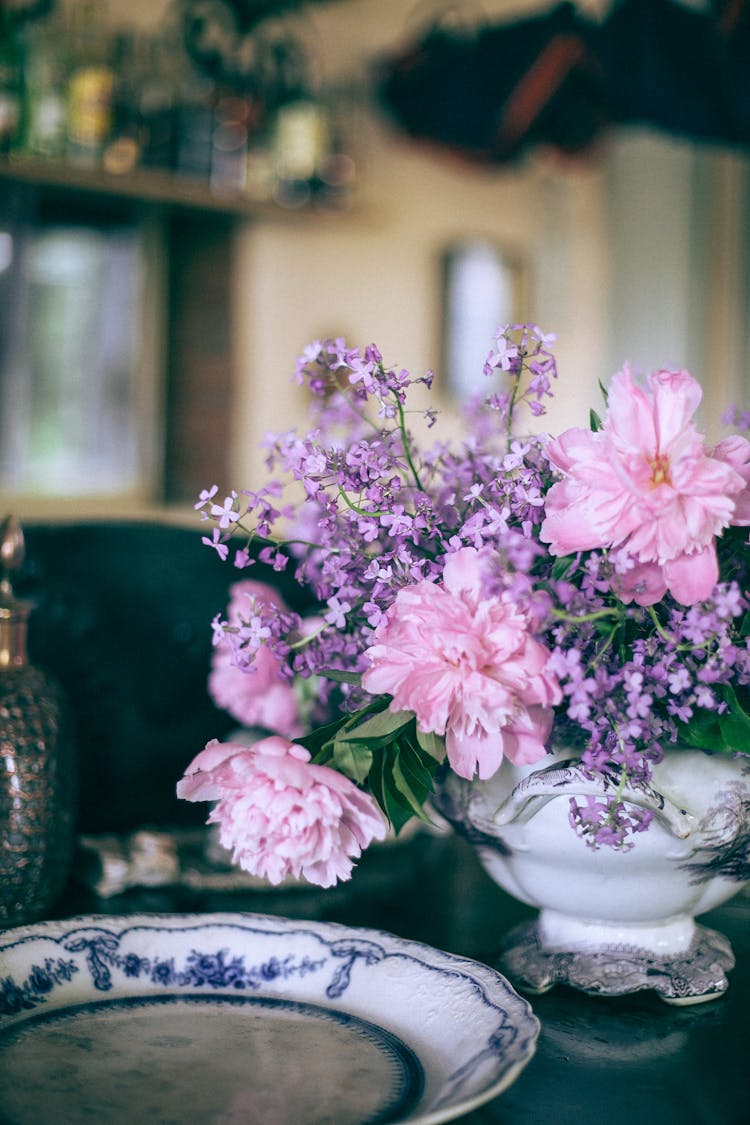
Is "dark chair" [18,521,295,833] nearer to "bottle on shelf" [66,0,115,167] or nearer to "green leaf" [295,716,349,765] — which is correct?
"green leaf" [295,716,349,765]

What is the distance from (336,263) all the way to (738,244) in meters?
1.69

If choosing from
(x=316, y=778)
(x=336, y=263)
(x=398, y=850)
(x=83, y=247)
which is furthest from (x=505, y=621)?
(x=336, y=263)

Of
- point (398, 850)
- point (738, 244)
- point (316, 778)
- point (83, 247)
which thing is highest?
point (738, 244)

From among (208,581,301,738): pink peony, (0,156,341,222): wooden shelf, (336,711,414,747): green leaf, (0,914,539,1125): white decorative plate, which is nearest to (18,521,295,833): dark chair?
(208,581,301,738): pink peony

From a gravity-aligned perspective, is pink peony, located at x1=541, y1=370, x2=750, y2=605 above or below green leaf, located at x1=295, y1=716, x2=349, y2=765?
above

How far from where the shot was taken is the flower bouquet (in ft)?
2.02

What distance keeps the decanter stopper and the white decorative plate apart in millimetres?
110

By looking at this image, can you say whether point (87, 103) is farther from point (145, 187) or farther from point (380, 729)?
point (380, 729)

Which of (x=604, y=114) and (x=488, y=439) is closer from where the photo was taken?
(x=488, y=439)

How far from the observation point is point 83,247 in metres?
3.09

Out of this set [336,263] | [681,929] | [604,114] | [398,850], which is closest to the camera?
[681,929]

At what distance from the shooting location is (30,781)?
0.83 metres

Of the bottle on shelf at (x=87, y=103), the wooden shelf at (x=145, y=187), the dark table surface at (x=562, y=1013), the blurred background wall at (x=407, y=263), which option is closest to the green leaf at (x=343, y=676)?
the dark table surface at (x=562, y=1013)

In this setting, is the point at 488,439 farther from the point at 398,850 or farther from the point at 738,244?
the point at 738,244
